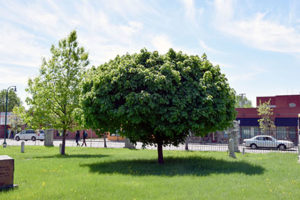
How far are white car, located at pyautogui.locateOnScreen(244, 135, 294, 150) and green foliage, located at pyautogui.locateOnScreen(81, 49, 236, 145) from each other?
52.6 feet

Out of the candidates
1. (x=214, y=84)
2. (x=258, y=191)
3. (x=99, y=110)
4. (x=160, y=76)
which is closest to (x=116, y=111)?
(x=99, y=110)

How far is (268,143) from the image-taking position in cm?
2875

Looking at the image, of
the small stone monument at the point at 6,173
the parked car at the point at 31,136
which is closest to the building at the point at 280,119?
the parked car at the point at 31,136

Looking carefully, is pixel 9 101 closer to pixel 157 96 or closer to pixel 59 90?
pixel 59 90

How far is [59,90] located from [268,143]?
68.1 feet

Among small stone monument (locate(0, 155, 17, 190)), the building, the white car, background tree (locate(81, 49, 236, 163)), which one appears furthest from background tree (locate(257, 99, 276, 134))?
small stone monument (locate(0, 155, 17, 190))

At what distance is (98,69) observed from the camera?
15547 mm

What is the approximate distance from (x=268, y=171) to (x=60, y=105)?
48.7 ft

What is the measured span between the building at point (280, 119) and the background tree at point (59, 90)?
26145 mm

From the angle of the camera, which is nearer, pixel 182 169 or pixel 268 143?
pixel 182 169

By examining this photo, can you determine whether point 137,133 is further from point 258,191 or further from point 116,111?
point 258,191

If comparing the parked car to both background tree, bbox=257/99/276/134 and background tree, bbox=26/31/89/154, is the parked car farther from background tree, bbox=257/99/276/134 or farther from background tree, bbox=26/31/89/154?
background tree, bbox=257/99/276/134

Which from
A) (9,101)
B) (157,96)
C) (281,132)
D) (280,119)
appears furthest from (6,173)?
(9,101)

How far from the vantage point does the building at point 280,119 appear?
37.0 m
